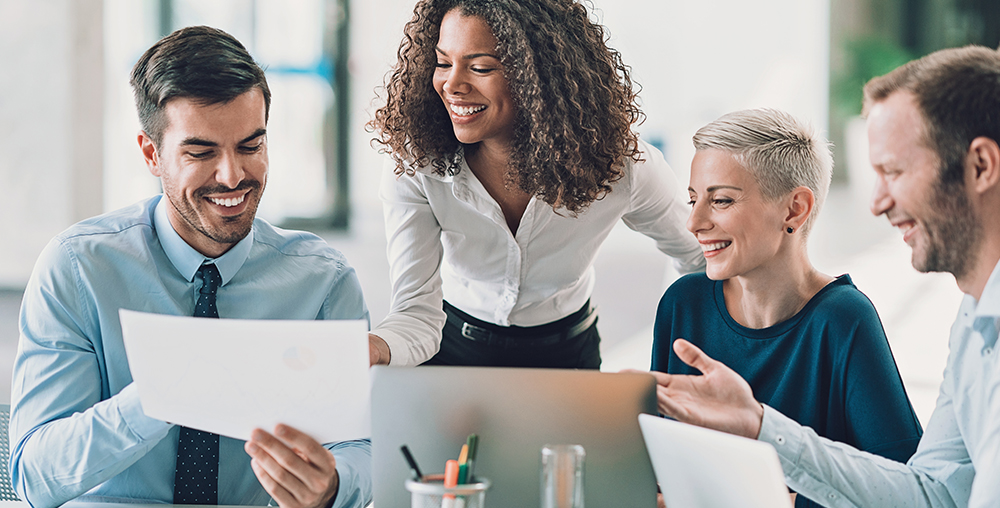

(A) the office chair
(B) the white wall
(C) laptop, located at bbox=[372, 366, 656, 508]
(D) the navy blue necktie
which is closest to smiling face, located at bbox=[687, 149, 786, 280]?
(C) laptop, located at bbox=[372, 366, 656, 508]

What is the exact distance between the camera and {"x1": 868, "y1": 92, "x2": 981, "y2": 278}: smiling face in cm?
105

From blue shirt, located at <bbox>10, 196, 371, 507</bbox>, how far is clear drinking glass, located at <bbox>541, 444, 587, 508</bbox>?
1.43ft

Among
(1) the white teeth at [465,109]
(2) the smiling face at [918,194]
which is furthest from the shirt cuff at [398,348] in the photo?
(2) the smiling face at [918,194]

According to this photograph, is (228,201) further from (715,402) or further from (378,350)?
(715,402)

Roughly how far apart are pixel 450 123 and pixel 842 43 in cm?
563

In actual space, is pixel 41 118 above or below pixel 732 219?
above

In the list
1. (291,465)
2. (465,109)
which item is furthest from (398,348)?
(291,465)

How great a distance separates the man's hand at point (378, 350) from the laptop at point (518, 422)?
54cm

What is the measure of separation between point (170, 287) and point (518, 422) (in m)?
0.77

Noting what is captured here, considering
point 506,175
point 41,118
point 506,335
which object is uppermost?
point 41,118

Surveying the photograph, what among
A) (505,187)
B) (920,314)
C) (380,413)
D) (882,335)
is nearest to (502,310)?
(505,187)

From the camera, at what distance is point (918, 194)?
1073 mm

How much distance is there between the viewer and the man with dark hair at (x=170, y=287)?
128cm

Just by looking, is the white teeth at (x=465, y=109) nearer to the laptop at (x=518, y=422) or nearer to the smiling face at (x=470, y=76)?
the smiling face at (x=470, y=76)
